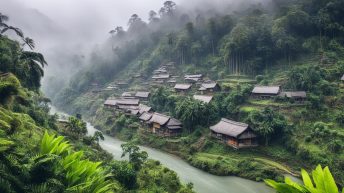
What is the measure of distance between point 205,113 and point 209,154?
788cm

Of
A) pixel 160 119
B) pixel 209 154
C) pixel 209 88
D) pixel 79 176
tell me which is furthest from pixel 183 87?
pixel 79 176

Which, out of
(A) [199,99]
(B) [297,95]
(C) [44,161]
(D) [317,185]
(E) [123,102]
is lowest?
(E) [123,102]

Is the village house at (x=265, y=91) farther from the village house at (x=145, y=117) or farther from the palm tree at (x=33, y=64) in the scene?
the palm tree at (x=33, y=64)

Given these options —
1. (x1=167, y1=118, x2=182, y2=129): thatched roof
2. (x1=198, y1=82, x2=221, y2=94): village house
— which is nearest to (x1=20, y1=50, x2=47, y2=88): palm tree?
(x1=167, y1=118, x2=182, y2=129): thatched roof

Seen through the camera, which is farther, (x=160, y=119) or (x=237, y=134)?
(x=160, y=119)

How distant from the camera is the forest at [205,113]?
9391 mm

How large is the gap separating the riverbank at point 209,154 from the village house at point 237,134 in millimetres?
945

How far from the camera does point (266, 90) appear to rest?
5166 centimetres

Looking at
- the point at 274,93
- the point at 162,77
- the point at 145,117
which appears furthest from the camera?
the point at 162,77

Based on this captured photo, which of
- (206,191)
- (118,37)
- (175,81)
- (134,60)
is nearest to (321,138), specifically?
(206,191)

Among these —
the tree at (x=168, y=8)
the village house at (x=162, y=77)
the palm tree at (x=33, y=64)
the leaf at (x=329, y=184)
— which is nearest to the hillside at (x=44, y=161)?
the palm tree at (x=33, y=64)

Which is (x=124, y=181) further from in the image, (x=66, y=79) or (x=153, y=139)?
(x=66, y=79)

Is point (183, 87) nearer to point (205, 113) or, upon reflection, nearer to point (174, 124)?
point (174, 124)

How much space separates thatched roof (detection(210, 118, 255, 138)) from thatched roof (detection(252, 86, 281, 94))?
11.2 meters
